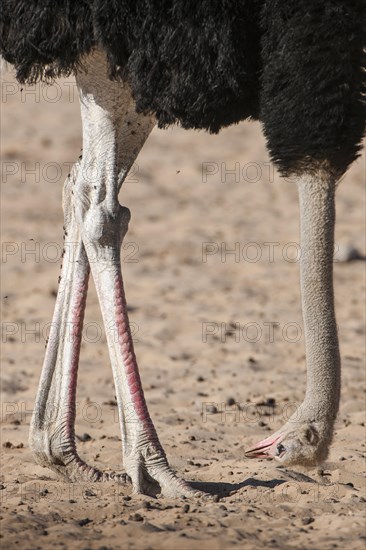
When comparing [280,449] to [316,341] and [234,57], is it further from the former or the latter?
[234,57]

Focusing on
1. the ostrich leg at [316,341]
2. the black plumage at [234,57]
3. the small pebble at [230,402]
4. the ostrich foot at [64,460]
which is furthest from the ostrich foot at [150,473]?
the small pebble at [230,402]

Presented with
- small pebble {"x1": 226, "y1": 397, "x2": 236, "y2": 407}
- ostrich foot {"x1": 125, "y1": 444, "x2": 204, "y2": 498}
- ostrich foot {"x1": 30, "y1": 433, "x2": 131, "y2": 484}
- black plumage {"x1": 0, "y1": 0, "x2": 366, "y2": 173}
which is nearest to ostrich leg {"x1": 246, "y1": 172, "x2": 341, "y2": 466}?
black plumage {"x1": 0, "y1": 0, "x2": 366, "y2": 173}

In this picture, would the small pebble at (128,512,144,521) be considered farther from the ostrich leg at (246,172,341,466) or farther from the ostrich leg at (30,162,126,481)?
the ostrich leg at (30,162,126,481)

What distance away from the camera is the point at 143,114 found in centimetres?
439

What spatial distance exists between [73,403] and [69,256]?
58 centimetres

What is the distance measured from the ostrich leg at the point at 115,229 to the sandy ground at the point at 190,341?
0.18m

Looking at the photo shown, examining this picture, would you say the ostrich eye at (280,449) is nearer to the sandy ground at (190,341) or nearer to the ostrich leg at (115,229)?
the sandy ground at (190,341)

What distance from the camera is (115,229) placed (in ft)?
15.1

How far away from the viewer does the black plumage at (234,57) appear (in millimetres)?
4059

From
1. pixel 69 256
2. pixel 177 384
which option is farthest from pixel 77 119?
pixel 69 256

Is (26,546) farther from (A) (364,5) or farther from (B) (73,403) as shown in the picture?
(A) (364,5)

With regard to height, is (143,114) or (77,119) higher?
(77,119)

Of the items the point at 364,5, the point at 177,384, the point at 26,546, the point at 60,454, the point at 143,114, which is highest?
the point at 364,5

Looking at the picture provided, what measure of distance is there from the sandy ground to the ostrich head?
19cm
